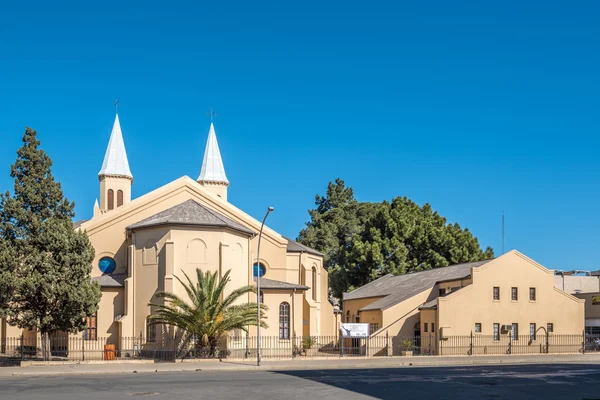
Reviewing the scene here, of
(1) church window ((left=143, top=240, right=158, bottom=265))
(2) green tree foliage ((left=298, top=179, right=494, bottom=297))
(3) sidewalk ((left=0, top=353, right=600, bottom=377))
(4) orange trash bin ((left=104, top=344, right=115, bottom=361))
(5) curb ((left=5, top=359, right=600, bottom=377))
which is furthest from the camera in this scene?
(2) green tree foliage ((left=298, top=179, right=494, bottom=297))

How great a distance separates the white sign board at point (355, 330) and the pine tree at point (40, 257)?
1668 centimetres

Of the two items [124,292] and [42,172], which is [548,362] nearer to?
[124,292]

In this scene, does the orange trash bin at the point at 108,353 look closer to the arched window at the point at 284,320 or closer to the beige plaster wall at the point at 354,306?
the arched window at the point at 284,320

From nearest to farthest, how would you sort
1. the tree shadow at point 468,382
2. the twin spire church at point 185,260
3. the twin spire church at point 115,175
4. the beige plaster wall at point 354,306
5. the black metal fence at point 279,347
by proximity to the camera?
Answer: the tree shadow at point 468,382 < the black metal fence at point 279,347 < the twin spire church at point 185,260 < the beige plaster wall at point 354,306 < the twin spire church at point 115,175

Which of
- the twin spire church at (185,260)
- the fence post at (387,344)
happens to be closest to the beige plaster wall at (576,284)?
the twin spire church at (185,260)

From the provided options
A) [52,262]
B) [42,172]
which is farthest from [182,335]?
[42,172]

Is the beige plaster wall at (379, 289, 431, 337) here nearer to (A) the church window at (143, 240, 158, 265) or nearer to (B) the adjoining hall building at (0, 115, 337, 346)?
(B) the adjoining hall building at (0, 115, 337, 346)

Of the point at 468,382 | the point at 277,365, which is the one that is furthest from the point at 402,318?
the point at 468,382

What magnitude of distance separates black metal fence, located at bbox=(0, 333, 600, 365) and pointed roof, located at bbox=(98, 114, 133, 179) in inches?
883

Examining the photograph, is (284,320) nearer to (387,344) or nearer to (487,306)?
(387,344)

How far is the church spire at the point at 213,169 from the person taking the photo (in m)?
77.7

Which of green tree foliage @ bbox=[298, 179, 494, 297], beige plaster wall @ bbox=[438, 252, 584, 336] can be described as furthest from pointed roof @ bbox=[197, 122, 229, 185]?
beige plaster wall @ bbox=[438, 252, 584, 336]

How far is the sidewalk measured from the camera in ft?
116

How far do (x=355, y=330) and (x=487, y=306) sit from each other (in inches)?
379
